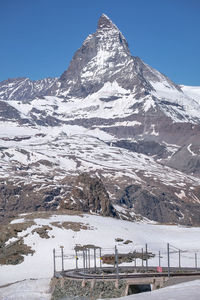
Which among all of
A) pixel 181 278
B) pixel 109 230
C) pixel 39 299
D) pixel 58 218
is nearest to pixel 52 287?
pixel 39 299

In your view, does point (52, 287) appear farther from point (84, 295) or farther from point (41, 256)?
point (41, 256)

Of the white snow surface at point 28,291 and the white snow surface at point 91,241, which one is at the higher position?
the white snow surface at point 91,241

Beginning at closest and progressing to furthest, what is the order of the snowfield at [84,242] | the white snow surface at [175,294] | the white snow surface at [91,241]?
the white snow surface at [175,294], the snowfield at [84,242], the white snow surface at [91,241]

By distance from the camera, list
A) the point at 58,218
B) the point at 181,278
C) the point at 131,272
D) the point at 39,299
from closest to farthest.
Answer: the point at 181,278 → the point at 39,299 → the point at 131,272 → the point at 58,218

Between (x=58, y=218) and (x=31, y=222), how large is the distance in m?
8.35

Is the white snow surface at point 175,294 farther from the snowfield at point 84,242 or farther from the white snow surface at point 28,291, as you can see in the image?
the snowfield at point 84,242

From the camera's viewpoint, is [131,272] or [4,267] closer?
[131,272]

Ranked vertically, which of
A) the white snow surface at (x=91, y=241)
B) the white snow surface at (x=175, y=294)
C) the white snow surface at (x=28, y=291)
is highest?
the white snow surface at (x=91, y=241)

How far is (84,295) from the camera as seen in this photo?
2507 inches

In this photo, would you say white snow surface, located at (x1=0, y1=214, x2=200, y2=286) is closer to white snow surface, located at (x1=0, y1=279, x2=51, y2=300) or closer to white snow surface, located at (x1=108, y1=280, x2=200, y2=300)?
white snow surface, located at (x1=0, y1=279, x2=51, y2=300)

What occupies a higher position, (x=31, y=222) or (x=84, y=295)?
(x=31, y=222)

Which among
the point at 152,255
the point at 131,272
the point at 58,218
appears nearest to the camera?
the point at 131,272

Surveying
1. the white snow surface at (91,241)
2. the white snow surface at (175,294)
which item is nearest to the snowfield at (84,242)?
the white snow surface at (91,241)

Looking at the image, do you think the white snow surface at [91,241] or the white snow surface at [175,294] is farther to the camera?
the white snow surface at [91,241]
